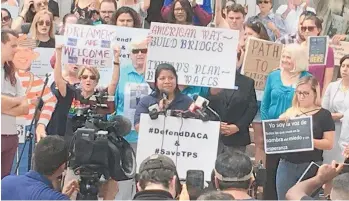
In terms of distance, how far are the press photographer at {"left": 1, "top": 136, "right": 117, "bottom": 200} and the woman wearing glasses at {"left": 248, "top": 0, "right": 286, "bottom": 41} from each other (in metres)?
4.64

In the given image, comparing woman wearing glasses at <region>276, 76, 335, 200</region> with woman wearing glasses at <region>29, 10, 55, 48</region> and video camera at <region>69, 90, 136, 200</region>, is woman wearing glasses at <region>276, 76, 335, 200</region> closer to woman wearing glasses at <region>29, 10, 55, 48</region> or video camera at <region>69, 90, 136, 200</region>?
video camera at <region>69, 90, 136, 200</region>

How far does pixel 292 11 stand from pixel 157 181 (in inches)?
235

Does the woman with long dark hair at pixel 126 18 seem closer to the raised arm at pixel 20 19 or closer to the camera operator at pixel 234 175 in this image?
the raised arm at pixel 20 19

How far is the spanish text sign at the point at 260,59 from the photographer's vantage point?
26.0ft

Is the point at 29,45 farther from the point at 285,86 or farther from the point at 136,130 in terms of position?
the point at 285,86

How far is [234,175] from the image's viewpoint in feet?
15.6

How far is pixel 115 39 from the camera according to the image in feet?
25.7

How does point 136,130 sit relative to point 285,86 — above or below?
below

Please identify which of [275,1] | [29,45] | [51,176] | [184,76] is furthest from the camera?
[275,1]

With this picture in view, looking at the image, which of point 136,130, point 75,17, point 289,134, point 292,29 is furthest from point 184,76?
point 292,29

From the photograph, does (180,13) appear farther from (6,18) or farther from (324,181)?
(324,181)

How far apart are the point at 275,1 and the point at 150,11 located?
234 cm

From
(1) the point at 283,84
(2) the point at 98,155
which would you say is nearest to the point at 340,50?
(1) the point at 283,84

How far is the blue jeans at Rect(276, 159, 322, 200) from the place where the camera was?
6836mm
